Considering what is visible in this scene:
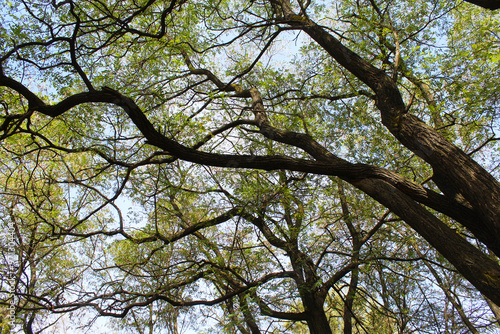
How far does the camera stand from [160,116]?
6965 mm

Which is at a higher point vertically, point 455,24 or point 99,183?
point 455,24

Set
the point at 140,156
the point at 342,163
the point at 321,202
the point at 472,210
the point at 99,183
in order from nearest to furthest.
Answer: the point at 472,210 < the point at 342,163 < the point at 140,156 < the point at 99,183 < the point at 321,202

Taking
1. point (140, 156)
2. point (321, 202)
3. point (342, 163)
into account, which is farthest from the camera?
point (321, 202)

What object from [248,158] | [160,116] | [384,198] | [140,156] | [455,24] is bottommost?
[384,198]

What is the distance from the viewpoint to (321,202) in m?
7.52

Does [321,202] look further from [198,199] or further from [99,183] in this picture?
[99,183]

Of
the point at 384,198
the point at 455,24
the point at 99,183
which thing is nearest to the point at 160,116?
the point at 99,183

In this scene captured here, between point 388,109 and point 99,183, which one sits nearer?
point 388,109

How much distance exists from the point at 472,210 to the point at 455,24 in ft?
21.2

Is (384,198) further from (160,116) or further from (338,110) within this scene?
(160,116)

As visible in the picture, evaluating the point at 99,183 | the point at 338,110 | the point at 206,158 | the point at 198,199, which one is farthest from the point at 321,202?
the point at 99,183

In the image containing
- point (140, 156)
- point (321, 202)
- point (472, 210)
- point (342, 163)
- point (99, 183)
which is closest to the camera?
point (472, 210)

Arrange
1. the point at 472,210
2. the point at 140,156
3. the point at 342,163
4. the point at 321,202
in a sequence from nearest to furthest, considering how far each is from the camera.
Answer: the point at 472,210 → the point at 342,163 → the point at 140,156 → the point at 321,202

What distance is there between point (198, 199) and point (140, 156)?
5.00 feet
